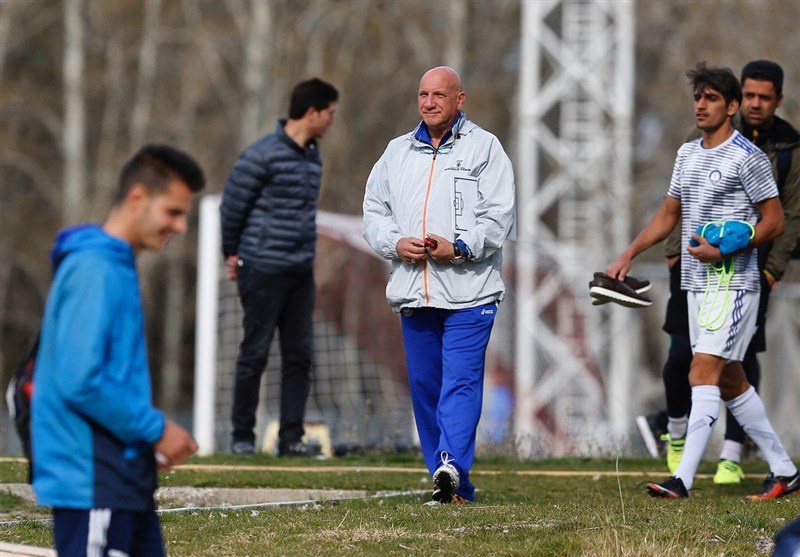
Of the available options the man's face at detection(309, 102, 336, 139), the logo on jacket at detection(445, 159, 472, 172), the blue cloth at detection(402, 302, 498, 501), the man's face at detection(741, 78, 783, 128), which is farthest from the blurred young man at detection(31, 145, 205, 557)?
the man's face at detection(309, 102, 336, 139)

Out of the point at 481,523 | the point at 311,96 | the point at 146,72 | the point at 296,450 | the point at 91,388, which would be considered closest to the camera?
the point at 91,388

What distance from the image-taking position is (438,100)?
794 cm

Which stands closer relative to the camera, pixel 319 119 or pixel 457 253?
pixel 457 253

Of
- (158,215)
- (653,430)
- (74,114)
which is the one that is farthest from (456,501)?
(74,114)

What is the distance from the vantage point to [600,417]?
2205 cm

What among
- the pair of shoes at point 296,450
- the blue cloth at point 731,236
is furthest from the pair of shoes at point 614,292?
the pair of shoes at point 296,450

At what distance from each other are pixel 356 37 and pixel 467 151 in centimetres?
3062

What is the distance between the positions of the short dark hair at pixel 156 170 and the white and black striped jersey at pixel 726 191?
3841mm

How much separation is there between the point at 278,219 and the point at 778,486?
12.3 feet

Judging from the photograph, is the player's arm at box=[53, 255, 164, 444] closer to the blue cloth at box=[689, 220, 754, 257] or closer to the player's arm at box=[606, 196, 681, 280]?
the blue cloth at box=[689, 220, 754, 257]

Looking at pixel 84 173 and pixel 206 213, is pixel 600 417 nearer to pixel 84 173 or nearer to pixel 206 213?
pixel 206 213

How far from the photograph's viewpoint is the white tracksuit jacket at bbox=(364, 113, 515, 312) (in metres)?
7.89

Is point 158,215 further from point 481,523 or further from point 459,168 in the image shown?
point 459,168

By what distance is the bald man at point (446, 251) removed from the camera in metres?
7.80
